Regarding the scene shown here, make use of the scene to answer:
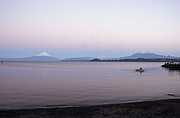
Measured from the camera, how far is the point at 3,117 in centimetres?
1003

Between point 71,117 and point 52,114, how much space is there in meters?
1.24

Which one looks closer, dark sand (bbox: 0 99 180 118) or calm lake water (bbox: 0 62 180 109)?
dark sand (bbox: 0 99 180 118)

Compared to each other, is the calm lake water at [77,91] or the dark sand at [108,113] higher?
the dark sand at [108,113]

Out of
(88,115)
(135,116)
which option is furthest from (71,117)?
(135,116)

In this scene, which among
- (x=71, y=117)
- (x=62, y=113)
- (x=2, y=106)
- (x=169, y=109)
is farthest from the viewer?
(x=2, y=106)

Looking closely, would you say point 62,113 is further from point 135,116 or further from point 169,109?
point 169,109

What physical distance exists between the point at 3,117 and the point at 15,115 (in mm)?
603

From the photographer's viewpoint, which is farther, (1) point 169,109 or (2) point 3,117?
(1) point 169,109

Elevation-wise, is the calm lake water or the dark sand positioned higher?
the dark sand

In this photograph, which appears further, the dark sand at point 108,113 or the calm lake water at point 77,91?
the calm lake water at point 77,91

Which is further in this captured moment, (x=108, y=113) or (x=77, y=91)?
(x=77, y=91)

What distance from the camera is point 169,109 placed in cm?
1186

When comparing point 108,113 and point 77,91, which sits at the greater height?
point 108,113

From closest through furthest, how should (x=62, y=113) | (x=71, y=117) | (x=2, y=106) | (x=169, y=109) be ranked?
(x=71, y=117) → (x=62, y=113) → (x=169, y=109) → (x=2, y=106)
